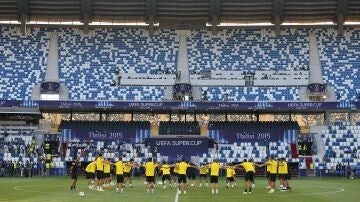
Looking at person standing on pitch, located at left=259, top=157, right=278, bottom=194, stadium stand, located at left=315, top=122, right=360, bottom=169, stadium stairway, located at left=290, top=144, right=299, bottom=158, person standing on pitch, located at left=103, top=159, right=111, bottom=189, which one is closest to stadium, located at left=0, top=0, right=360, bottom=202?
stadium stand, located at left=315, top=122, right=360, bottom=169

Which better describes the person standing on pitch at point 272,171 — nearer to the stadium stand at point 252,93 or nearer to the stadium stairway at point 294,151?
the stadium stairway at point 294,151

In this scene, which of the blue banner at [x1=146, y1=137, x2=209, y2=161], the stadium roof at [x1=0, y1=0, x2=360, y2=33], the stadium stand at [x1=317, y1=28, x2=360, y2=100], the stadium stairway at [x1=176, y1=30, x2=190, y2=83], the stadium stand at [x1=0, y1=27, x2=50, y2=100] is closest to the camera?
the blue banner at [x1=146, y1=137, x2=209, y2=161]

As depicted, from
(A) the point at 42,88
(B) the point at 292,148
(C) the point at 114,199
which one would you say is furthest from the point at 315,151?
(C) the point at 114,199

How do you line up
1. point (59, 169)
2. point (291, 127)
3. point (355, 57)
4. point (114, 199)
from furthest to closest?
point (355, 57) → point (291, 127) → point (59, 169) → point (114, 199)

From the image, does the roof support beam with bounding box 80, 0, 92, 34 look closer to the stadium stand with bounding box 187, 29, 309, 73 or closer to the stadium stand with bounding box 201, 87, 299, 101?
the stadium stand with bounding box 187, 29, 309, 73

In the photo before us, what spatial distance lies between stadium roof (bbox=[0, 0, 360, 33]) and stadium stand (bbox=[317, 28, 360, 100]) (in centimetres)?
214

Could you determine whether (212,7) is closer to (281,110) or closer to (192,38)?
(192,38)

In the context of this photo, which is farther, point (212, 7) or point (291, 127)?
point (212, 7)

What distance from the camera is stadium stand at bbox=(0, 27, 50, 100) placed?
63250 mm

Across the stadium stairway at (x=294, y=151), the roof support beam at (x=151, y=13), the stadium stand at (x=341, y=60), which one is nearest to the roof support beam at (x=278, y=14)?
the stadium stand at (x=341, y=60)

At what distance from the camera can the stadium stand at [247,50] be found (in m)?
66.9

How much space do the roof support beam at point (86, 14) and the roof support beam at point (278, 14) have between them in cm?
2369

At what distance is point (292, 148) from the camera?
59594 mm

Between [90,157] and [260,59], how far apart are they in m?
25.0
